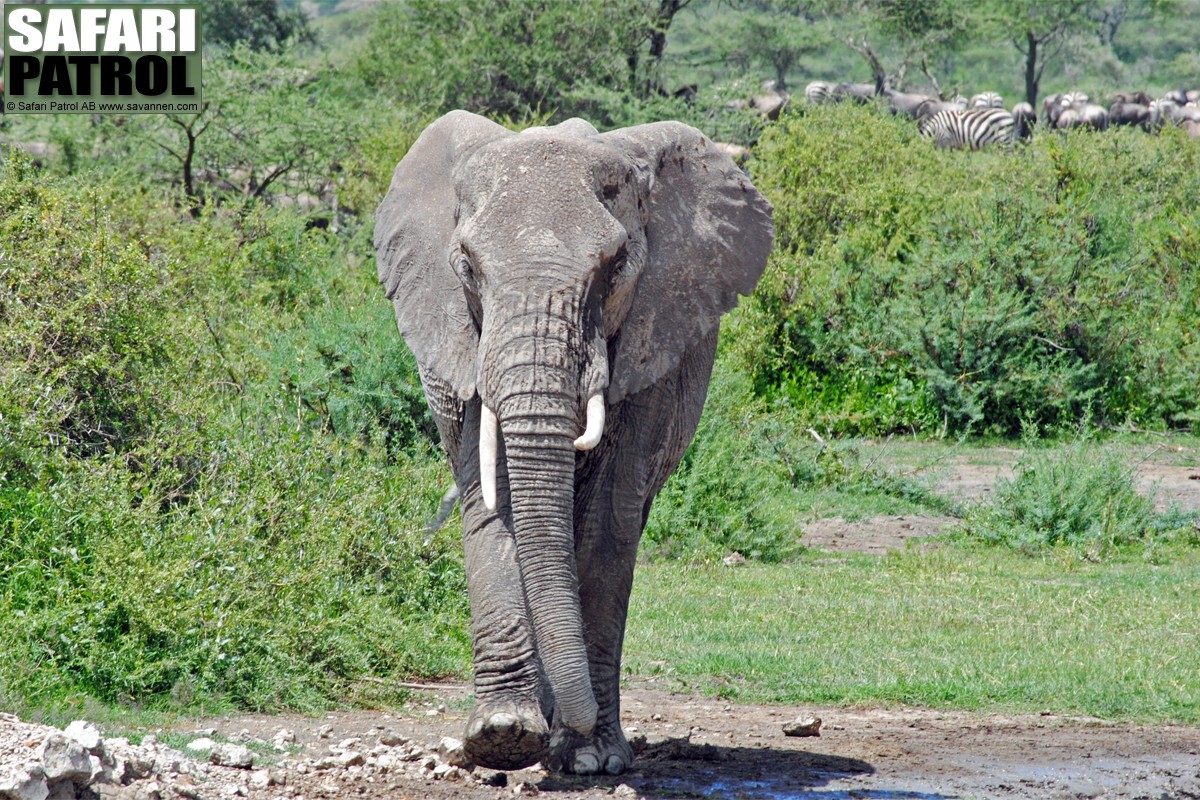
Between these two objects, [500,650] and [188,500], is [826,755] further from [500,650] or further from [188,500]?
[188,500]

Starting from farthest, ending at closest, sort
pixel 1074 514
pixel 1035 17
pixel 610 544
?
pixel 1035 17, pixel 1074 514, pixel 610 544

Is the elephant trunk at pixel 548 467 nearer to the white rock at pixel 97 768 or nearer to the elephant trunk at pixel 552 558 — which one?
the elephant trunk at pixel 552 558

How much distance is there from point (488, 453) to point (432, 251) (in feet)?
3.42

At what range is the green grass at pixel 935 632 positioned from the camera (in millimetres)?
7531

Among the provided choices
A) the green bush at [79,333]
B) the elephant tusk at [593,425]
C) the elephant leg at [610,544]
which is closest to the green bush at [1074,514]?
the green bush at [79,333]

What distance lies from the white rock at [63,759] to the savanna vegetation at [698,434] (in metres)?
1.54

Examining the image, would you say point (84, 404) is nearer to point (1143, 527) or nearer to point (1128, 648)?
point (1128, 648)

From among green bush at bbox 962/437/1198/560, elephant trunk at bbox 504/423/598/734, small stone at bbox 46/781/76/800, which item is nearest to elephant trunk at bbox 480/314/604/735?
elephant trunk at bbox 504/423/598/734

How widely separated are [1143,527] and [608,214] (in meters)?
8.27

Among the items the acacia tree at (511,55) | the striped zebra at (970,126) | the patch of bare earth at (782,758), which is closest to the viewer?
the patch of bare earth at (782,758)

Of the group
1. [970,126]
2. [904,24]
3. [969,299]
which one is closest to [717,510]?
[969,299]

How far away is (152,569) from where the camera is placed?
6.58 meters

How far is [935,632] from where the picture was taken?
903 cm

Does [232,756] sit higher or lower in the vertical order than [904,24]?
lower
